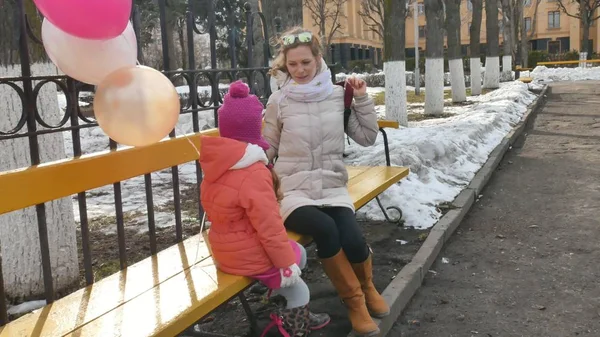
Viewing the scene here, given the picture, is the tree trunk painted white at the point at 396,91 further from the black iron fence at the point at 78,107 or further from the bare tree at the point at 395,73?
the black iron fence at the point at 78,107

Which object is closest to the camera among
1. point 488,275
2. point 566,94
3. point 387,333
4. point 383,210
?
point 387,333

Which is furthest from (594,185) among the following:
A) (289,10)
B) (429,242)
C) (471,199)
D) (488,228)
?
(289,10)

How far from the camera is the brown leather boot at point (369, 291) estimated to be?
3.59 metres

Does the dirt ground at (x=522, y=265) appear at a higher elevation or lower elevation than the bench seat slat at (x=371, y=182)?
lower

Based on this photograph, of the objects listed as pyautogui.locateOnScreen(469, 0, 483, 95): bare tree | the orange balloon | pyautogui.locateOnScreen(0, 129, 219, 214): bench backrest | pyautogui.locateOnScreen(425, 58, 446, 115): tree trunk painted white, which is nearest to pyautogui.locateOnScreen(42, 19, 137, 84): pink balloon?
the orange balloon

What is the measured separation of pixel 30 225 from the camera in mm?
3984

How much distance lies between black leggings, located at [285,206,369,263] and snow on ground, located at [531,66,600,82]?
33.6m

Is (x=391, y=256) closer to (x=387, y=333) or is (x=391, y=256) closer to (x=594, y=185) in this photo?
(x=387, y=333)

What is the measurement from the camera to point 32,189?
2.77m

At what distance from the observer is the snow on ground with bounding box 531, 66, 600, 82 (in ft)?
115

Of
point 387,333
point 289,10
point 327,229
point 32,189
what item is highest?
point 289,10

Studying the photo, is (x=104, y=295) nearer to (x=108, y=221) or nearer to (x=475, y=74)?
(x=108, y=221)

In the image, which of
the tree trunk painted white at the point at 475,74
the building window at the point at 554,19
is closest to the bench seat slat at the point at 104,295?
the tree trunk painted white at the point at 475,74

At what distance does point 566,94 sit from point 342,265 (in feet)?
70.2
